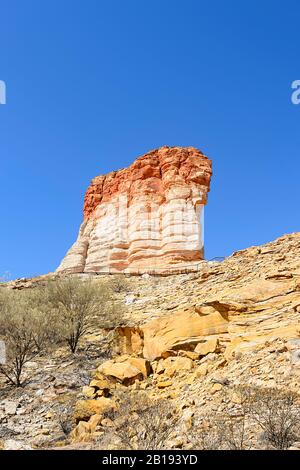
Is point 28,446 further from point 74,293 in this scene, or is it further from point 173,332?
point 74,293

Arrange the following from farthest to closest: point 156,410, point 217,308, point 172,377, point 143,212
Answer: point 143,212, point 217,308, point 172,377, point 156,410

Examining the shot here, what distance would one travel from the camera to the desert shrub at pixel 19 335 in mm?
12250

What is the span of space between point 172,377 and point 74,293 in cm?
717

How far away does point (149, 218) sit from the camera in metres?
42.0

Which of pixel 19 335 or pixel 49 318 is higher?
pixel 49 318

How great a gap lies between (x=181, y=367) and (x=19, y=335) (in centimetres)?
570

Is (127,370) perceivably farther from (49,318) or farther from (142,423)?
(49,318)

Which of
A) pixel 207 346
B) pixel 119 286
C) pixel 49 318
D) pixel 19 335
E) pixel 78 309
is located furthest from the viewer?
pixel 119 286

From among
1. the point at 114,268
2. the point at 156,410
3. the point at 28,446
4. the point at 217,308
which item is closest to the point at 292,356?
the point at 156,410

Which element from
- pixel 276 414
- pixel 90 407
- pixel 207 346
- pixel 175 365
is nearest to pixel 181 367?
pixel 175 365

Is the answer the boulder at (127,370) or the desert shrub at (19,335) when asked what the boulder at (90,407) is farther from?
the desert shrub at (19,335)

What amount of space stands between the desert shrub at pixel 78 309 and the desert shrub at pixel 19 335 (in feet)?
2.40

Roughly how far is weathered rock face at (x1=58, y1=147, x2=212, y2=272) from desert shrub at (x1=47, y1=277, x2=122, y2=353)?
19927 mm
